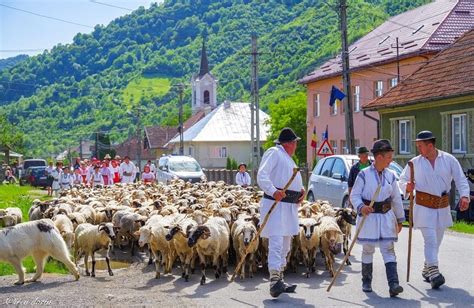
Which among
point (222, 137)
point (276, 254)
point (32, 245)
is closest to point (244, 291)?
point (276, 254)

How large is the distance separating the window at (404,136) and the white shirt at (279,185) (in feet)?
71.0

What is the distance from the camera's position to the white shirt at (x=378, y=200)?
32.6 feet

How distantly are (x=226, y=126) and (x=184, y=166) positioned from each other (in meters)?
44.2

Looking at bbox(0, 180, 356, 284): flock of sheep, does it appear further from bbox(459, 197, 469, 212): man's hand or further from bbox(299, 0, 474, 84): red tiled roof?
bbox(299, 0, 474, 84): red tiled roof

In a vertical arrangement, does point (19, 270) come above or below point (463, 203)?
below

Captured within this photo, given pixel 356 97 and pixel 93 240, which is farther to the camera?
pixel 356 97

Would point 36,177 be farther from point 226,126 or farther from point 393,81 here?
point 226,126

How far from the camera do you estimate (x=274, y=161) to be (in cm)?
1035

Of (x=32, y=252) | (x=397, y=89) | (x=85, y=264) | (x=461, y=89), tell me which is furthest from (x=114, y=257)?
(x=397, y=89)

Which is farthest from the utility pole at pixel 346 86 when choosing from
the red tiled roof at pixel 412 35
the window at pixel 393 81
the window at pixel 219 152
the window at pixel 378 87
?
the window at pixel 219 152

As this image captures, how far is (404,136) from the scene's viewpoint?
3186 centimetres

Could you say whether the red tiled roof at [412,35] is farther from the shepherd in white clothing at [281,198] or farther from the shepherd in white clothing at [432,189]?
the shepherd in white clothing at [281,198]

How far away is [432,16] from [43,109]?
5858 cm

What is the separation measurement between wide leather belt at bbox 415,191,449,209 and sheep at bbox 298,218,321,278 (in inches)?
82.7
